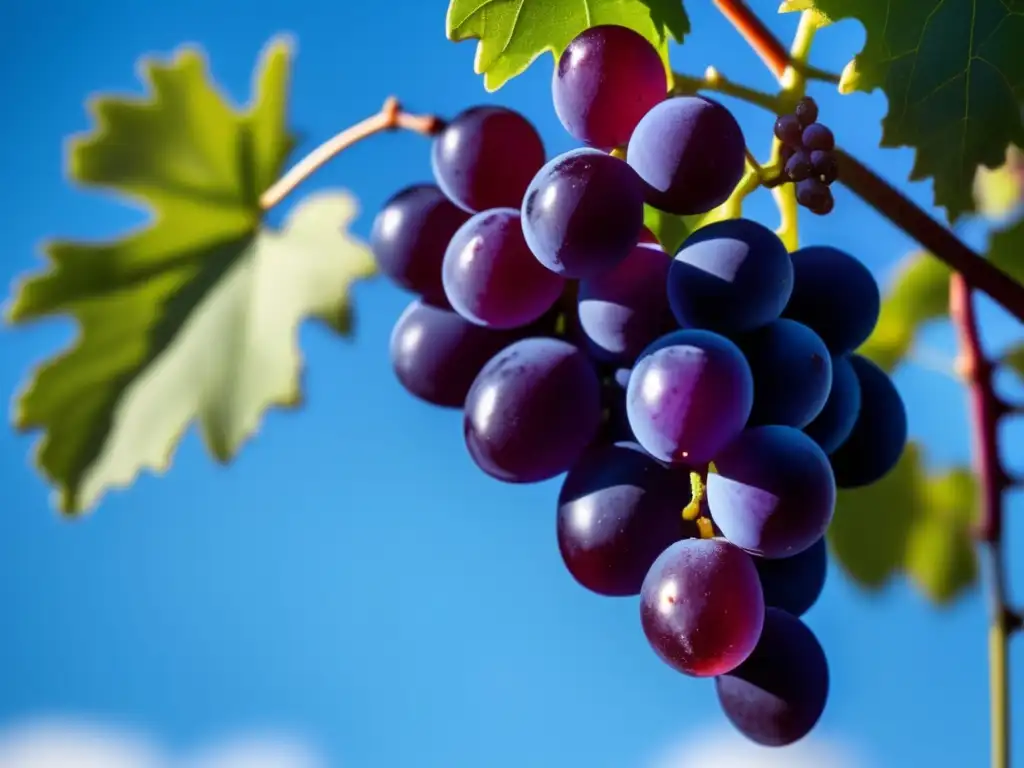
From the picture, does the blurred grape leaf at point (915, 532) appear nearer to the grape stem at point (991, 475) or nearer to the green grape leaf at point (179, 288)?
the grape stem at point (991, 475)

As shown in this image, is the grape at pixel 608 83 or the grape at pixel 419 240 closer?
the grape at pixel 608 83

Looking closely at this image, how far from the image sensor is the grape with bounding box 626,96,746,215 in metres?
0.61

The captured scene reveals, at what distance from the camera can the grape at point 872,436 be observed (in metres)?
0.71

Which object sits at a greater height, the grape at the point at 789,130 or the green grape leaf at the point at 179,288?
the green grape leaf at the point at 179,288

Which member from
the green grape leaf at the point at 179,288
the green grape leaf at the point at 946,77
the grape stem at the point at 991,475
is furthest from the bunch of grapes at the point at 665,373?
the green grape leaf at the point at 179,288

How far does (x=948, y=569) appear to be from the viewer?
154 cm

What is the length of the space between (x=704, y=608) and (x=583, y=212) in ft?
0.66

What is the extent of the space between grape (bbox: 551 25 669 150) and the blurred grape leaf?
804mm

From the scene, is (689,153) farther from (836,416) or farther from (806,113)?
(836,416)

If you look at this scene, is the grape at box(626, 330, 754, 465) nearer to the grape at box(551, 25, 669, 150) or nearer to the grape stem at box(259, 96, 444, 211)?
the grape at box(551, 25, 669, 150)

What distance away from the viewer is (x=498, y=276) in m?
0.66

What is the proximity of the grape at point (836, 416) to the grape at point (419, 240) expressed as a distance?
241 millimetres

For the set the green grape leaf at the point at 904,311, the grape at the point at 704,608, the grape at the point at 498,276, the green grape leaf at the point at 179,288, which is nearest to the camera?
the grape at the point at 704,608

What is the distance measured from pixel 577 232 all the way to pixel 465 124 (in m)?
0.17
